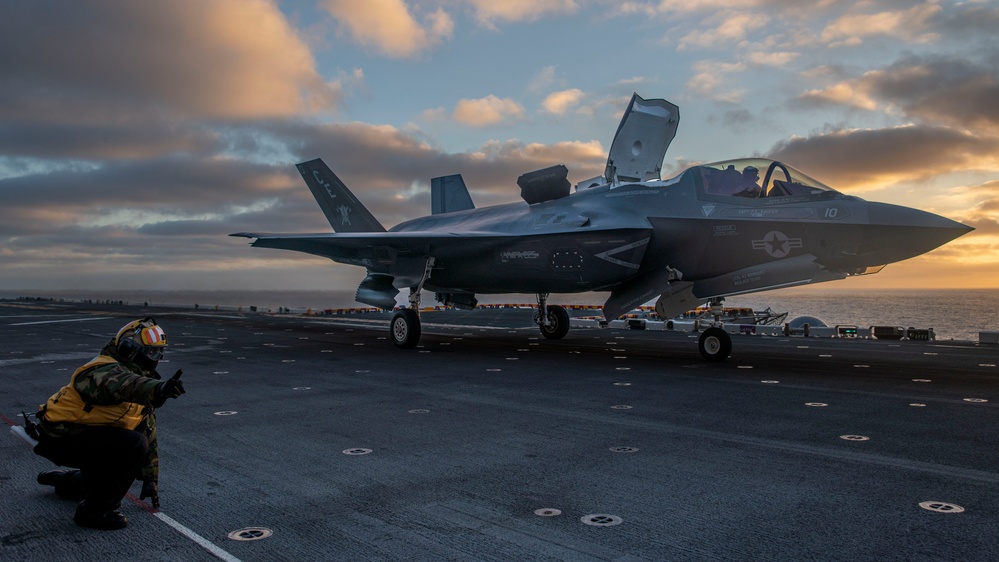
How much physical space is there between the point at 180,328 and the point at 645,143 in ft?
64.1

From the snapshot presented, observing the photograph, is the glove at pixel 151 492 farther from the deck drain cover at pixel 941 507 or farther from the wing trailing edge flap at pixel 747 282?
the wing trailing edge flap at pixel 747 282

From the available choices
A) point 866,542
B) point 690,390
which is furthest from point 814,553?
point 690,390

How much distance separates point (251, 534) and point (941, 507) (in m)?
4.66

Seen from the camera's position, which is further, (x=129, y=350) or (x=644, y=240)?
(x=644, y=240)

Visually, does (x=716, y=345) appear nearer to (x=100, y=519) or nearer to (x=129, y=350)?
(x=129, y=350)

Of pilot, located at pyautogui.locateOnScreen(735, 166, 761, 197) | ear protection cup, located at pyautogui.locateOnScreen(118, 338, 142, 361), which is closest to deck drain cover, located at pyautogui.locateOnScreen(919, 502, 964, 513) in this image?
ear protection cup, located at pyautogui.locateOnScreen(118, 338, 142, 361)

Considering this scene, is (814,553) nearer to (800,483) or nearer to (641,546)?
(641,546)

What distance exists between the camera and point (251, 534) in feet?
13.4

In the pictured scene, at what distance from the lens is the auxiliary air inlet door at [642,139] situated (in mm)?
18000

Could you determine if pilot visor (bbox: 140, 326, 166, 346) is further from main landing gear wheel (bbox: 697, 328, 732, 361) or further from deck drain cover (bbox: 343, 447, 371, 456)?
main landing gear wheel (bbox: 697, 328, 732, 361)

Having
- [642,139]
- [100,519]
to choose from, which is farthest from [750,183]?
[100,519]

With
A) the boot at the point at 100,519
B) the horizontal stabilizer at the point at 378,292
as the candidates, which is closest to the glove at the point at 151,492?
the boot at the point at 100,519

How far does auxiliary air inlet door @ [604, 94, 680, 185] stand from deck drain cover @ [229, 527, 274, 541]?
48.9 feet

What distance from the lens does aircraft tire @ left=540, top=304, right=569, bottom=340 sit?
19.6 metres
